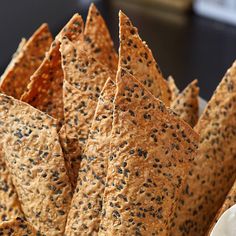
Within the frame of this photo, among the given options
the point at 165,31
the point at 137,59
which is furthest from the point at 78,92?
the point at 165,31

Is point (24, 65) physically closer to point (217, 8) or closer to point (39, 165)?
point (39, 165)

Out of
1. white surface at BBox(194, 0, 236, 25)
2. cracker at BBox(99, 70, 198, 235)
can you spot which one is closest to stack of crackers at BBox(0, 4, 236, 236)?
cracker at BBox(99, 70, 198, 235)

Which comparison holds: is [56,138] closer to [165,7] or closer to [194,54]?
[194,54]

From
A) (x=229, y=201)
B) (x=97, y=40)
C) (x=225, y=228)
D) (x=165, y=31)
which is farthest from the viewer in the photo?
(x=165, y=31)

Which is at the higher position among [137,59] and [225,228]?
[137,59]

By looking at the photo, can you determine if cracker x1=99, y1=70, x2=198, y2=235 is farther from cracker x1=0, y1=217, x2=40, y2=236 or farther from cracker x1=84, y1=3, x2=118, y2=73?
cracker x1=84, y1=3, x2=118, y2=73

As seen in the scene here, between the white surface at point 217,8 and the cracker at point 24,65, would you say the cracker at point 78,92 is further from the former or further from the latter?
the white surface at point 217,8

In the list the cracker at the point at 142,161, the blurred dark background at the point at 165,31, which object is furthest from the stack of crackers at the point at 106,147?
the blurred dark background at the point at 165,31
